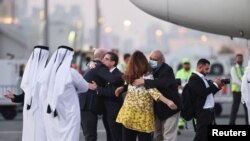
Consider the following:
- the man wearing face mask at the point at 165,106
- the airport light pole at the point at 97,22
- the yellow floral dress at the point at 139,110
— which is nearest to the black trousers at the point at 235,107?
the man wearing face mask at the point at 165,106

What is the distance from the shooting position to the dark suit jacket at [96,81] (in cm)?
1280

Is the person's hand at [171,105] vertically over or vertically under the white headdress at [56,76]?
under

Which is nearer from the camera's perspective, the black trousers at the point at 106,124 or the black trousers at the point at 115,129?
the black trousers at the point at 115,129

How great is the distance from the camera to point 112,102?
13039mm

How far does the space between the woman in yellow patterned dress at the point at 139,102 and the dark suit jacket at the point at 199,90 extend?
1.14 m

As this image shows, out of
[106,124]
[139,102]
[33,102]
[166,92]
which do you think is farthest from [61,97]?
[106,124]

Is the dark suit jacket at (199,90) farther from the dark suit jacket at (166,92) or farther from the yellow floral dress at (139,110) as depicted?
the yellow floral dress at (139,110)

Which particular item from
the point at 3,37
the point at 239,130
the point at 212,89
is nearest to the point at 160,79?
the point at 212,89

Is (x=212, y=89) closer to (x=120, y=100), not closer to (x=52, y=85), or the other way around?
(x=120, y=100)

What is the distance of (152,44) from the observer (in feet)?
111

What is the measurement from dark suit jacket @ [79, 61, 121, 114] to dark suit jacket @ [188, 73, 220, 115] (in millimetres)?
1058

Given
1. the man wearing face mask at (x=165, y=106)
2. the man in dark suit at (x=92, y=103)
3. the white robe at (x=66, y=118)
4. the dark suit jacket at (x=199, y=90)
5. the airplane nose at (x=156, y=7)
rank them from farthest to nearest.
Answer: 1. the airplane nose at (x=156, y=7)
2. the man in dark suit at (x=92, y=103)
3. the dark suit jacket at (x=199, y=90)
4. the man wearing face mask at (x=165, y=106)
5. the white robe at (x=66, y=118)

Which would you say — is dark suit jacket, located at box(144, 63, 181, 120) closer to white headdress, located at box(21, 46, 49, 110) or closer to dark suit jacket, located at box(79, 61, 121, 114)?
dark suit jacket, located at box(79, 61, 121, 114)

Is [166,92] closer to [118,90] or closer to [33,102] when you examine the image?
[118,90]
